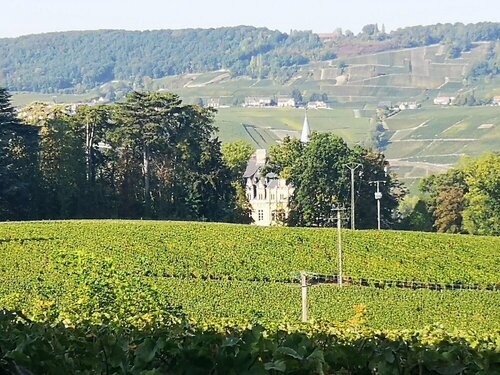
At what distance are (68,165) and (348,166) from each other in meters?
15.3

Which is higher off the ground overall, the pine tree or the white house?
the pine tree

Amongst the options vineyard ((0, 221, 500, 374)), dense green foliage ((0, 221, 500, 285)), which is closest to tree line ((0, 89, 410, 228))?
dense green foliage ((0, 221, 500, 285))

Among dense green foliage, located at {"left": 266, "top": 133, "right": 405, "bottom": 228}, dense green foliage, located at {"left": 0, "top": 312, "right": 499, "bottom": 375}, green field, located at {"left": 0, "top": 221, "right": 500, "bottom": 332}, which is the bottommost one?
green field, located at {"left": 0, "top": 221, "right": 500, "bottom": 332}

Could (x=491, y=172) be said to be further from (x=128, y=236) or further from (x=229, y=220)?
(x=128, y=236)

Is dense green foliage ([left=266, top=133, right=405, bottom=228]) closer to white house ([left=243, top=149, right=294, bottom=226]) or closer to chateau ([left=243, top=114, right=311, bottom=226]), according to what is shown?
chateau ([left=243, top=114, right=311, bottom=226])

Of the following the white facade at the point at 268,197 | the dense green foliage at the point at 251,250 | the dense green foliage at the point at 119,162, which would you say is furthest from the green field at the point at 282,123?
the dense green foliage at the point at 251,250

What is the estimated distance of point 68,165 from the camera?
4794 cm

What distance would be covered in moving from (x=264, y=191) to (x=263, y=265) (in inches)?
1007

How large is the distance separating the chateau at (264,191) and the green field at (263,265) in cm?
1580

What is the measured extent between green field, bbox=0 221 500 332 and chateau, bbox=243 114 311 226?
1580cm

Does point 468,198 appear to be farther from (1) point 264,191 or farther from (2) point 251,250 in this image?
(2) point 251,250

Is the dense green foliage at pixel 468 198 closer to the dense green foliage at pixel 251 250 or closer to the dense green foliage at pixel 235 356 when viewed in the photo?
the dense green foliage at pixel 251 250

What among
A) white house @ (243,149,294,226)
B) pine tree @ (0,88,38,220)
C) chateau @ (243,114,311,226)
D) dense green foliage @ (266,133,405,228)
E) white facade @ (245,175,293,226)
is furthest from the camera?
white house @ (243,149,294,226)

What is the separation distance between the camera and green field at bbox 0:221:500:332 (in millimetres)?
31562
